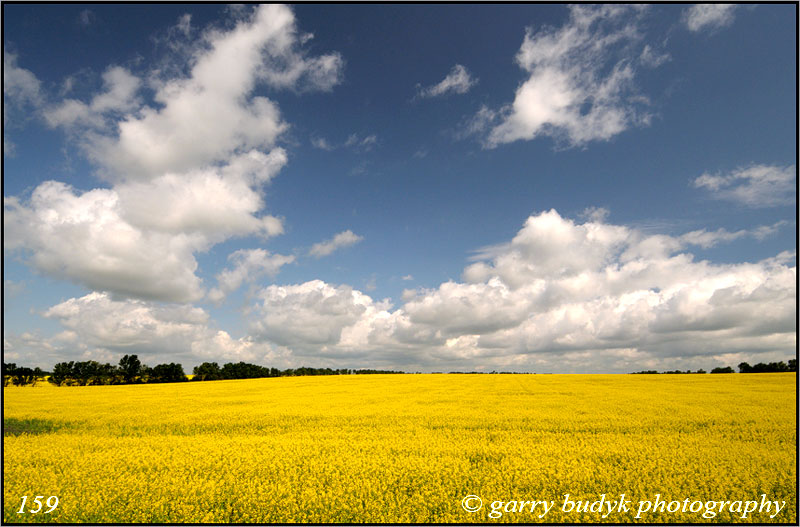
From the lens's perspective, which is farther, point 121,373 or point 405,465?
point 121,373

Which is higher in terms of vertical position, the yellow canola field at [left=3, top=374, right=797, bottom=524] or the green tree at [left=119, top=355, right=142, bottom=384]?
the yellow canola field at [left=3, top=374, right=797, bottom=524]

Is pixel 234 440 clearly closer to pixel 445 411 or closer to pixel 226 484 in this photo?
pixel 226 484

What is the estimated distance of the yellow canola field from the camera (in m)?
9.35

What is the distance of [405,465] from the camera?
11.8 metres

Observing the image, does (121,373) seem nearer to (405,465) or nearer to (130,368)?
(130,368)

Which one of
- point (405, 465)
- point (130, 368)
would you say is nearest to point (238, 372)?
point (130, 368)

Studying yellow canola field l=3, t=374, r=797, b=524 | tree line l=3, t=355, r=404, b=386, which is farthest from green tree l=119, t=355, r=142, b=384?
yellow canola field l=3, t=374, r=797, b=524

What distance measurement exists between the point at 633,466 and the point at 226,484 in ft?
37.1

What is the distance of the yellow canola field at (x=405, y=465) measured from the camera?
935 cm

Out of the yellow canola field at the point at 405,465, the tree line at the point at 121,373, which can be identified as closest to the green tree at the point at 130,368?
the tree line at the point at 121,373

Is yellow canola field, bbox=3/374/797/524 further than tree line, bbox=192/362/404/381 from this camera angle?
No

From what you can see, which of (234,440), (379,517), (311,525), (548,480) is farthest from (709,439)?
(234,440)

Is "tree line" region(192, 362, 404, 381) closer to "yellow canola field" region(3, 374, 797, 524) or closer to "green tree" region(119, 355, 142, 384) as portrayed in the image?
"green tree" region(119, 355, 142, 384)

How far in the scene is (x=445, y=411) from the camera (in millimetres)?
22312
